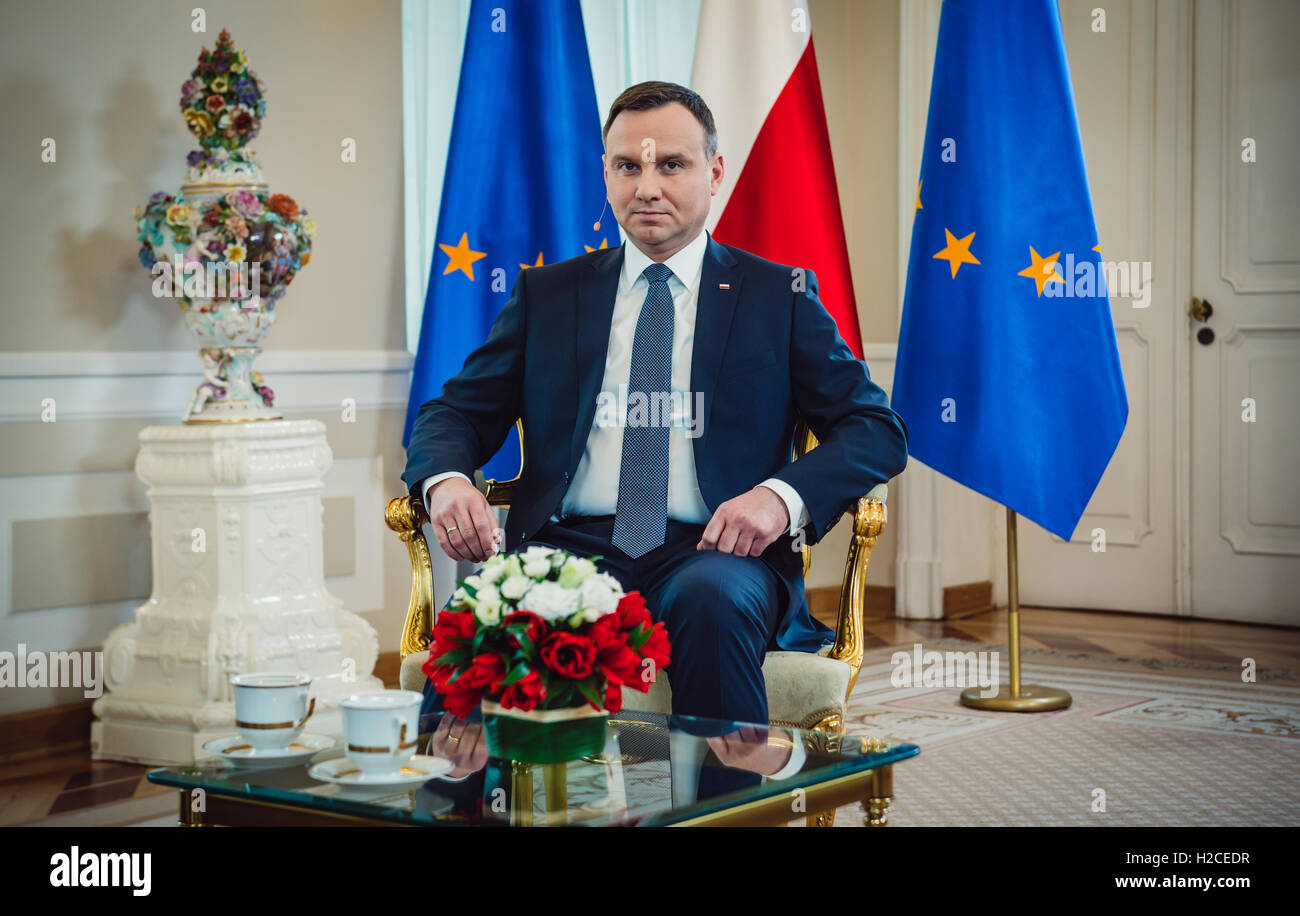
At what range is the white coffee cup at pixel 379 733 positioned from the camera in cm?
151

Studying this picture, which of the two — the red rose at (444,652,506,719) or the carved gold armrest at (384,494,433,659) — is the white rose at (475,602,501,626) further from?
the carved gold armrest at (384,494,433,659)

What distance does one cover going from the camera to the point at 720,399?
230 centimetres

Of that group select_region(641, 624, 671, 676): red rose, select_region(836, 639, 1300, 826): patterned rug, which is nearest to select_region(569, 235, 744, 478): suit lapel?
select_region(641, 624, 671, 676): red rose

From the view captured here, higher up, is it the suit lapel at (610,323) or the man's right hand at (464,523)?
the suit lapel at (610,323)

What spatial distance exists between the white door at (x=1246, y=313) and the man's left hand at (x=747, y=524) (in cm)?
345

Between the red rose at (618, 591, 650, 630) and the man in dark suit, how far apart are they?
0.46 metres

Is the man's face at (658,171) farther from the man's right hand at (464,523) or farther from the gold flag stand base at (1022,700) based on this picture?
the gold flag stand base at (1022,700)

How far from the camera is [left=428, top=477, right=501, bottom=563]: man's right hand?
2.08 m

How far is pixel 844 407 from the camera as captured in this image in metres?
2.28

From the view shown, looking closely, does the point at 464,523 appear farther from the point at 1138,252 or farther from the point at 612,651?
the point at 1138,252

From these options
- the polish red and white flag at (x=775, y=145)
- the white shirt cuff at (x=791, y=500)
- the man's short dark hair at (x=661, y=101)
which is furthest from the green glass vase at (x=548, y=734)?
the polish red and white flag at (x=775, y=145)

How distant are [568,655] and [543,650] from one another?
0.10 ft

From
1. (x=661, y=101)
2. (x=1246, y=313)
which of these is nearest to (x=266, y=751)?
(x=661, y=101)

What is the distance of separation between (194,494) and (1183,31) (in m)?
3.89
